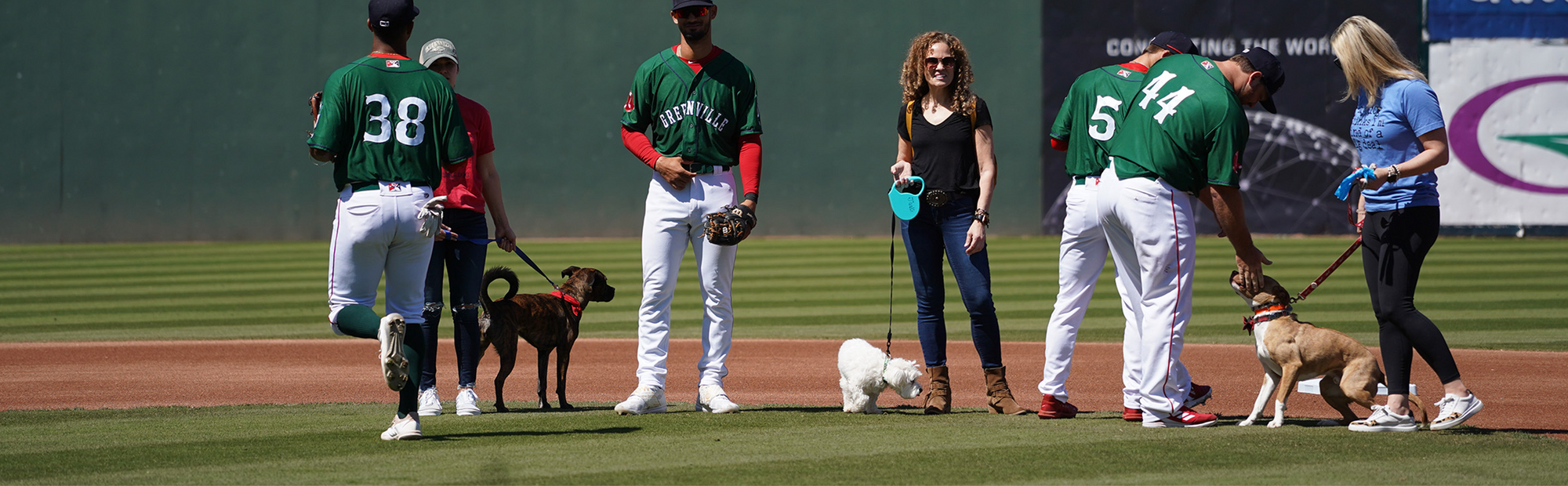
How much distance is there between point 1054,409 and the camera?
16.9ft

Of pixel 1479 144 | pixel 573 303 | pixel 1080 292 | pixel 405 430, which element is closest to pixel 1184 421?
pixel 1080 292

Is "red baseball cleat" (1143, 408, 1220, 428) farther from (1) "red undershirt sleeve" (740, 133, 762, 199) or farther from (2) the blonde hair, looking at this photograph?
(1) "red undershirt sleeve" (740, 133, 762, 199)

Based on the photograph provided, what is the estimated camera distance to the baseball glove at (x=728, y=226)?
518cm

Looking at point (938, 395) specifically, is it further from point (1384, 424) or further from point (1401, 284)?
point (1401, 284)

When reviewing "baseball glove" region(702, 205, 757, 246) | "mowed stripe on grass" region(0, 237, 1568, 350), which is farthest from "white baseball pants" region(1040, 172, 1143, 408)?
"mowed stripe on grass" region(0, 237, 1568, 350)

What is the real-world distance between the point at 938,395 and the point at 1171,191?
1.47 meters

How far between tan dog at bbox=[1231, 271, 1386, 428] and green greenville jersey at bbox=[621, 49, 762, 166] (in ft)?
7.22

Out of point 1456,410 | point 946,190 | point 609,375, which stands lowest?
point 609,375

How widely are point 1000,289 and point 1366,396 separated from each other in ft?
29.3

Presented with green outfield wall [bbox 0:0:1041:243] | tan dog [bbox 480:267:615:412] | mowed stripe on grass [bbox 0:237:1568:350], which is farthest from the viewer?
green outfield wall [bbox 0:0:1041:243]

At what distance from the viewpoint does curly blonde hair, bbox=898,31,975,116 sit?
526cm

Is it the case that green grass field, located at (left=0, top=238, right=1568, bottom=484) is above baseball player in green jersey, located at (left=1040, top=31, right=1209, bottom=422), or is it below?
below

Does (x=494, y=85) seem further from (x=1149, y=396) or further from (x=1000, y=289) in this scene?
(x=1149, y=396)

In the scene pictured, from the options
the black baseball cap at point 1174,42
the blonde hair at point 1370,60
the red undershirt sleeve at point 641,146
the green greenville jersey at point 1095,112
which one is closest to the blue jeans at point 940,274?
the green greenville jersey at point 1095,112
